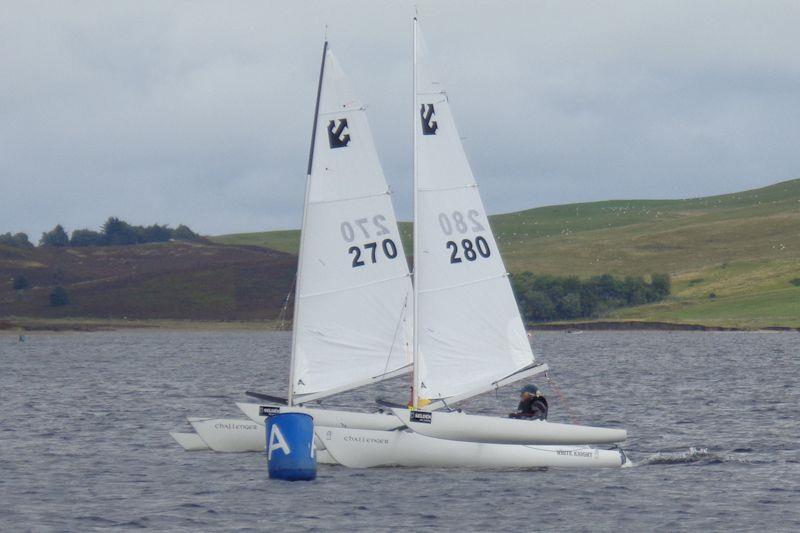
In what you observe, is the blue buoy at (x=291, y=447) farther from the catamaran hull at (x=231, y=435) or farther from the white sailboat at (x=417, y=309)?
the catamaran hull at (x=231, y=435)

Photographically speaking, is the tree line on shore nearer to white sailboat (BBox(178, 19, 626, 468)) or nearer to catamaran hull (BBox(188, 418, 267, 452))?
catamaran hull (BBox(188, 418, 267, 452))

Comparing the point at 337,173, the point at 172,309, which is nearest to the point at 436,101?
the point at 337,173

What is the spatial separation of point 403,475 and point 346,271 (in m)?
5.60

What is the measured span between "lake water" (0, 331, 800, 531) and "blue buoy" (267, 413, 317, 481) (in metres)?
0.46

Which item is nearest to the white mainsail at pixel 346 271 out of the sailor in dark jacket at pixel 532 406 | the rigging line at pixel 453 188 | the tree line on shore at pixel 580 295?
the rigging line at pixel 453 188

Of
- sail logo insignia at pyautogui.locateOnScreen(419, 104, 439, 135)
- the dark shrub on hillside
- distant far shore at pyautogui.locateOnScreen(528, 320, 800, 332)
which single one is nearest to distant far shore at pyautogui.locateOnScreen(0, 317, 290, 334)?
the dark shrub on hillside

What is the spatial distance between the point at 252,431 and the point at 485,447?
7.00 metres

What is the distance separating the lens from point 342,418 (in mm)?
38438

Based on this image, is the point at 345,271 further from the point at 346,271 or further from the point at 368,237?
the point at 368,237

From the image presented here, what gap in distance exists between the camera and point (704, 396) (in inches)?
2534

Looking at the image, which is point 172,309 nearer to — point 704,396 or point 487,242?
point 704,396

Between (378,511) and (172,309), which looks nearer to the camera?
(378,511)

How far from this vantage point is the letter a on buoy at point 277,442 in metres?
34.1

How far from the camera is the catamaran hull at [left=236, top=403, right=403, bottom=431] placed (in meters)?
38.2
